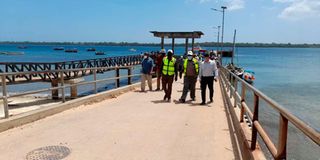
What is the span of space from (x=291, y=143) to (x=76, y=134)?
8.30m

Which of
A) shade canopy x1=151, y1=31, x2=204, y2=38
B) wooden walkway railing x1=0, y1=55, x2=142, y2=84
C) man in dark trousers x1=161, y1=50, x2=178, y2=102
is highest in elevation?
shade canopy x1=151, y1=31, x2=204, y2=38

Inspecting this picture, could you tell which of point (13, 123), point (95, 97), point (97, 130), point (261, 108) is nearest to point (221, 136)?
point (97, 130)

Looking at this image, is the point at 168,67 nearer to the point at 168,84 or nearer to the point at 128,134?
the point at 168,84

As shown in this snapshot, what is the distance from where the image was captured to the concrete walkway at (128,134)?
4.94 m

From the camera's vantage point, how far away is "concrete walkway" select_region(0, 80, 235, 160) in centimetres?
494

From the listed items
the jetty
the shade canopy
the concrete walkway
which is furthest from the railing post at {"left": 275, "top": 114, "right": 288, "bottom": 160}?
the shade canopy

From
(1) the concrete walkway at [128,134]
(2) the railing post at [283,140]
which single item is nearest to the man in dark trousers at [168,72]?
(1) the concrete walkway at [128,134]

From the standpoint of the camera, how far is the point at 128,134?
6.05 m

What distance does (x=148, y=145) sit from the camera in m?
5.34

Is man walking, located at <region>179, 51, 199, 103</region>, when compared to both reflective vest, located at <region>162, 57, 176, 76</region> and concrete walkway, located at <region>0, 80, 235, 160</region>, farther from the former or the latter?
concrete walkway, located at <region>0, 80, 235, 160</region>

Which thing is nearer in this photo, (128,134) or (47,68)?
(128,134)

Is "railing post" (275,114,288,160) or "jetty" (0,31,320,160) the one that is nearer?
"railing post" (275,114,288,160)

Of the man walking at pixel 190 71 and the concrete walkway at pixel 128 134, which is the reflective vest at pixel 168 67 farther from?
the concrete walkway at pixel 128 134

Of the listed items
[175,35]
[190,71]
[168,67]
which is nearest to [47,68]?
[175,35]
